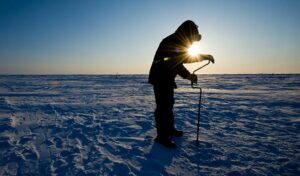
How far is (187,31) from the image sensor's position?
3523 mm

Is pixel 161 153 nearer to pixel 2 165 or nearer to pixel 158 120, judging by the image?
pixel 158 120

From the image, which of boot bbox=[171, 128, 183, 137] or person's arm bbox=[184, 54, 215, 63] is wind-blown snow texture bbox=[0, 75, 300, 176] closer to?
boot bbox=[171, 128, 183, 137]

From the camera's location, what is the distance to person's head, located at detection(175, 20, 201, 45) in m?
3.51

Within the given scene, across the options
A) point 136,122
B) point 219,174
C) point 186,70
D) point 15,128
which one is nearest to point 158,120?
point 186,70

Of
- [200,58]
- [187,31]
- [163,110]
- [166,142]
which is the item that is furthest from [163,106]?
[187,31]

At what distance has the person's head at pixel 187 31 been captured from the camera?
11.5 feet

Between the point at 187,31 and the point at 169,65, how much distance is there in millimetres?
607

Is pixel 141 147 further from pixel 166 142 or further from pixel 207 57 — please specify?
pixel 207 57

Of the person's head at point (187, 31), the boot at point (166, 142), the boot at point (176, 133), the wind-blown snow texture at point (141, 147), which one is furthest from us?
the boot at point (176, 133)

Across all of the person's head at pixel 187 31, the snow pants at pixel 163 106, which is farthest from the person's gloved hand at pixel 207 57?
the snow pants at pixel 163 106

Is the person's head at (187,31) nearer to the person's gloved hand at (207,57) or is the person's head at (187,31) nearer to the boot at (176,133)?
the person's gloved hand at (207,57)

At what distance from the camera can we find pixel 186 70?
3.58 metres

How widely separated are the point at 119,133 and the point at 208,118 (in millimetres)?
2519

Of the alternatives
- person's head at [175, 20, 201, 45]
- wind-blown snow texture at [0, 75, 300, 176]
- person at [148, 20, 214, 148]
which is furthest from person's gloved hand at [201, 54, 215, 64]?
wind-blown snow texture at [0, 75, 300, 176]
